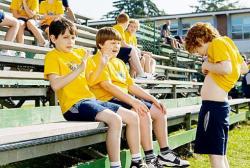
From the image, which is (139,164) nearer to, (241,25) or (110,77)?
(110,77)

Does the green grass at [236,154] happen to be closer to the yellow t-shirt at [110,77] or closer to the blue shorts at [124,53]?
the yellow t-shirt at [110,77]

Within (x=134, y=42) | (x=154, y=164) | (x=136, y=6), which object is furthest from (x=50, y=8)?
(x=136, y=6)

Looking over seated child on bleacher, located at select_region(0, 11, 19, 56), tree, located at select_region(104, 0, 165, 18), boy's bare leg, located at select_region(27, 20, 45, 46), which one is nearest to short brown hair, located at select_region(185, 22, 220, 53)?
seated child on bleacher, located at select_region(0, 11, 19, 56)

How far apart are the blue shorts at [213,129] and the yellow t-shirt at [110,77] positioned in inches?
33.7

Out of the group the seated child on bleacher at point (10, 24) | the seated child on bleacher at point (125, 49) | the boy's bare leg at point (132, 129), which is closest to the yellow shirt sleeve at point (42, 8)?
the seated child on bleacher at point (125, 49)

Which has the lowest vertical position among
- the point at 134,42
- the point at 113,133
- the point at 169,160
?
the point at 169,160

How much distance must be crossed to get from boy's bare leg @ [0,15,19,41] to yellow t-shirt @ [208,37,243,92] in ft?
10.7

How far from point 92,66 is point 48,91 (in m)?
1.64

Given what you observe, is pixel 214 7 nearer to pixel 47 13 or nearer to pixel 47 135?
pixel 47 13

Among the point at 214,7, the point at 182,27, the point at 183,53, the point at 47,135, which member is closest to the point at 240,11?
the point at 182,27

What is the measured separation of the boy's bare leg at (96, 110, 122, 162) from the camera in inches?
124

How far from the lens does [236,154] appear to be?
5441 millimetres

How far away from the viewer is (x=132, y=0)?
66938 millimetres

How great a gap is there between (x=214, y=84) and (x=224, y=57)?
27cm
